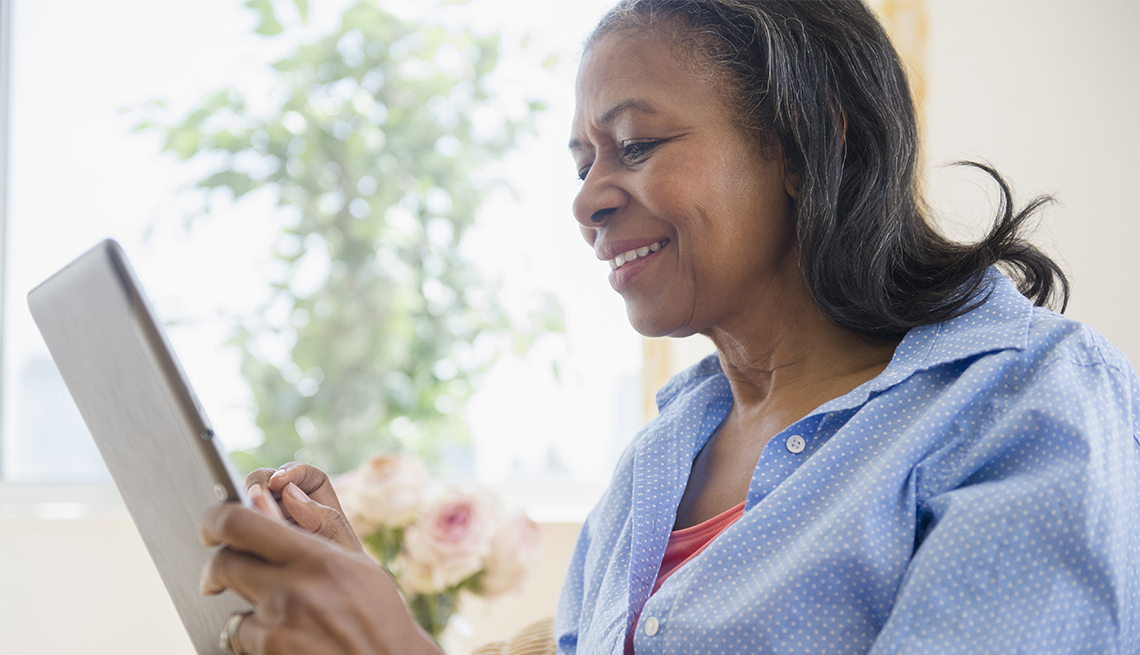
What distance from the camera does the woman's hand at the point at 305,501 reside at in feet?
2.81

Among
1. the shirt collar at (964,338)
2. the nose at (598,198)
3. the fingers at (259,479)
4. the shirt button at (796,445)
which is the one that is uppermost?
the nose at (598,198)

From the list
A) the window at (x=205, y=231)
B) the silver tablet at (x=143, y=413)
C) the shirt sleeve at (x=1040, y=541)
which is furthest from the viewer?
the window at (x=205, y=231)

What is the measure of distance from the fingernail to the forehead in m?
0.56

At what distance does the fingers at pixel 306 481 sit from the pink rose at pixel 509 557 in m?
0.57

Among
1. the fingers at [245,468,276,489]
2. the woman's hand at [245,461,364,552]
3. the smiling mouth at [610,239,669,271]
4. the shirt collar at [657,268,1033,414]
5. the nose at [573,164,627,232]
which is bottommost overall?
the shirt collar at [657,268,1033,414]

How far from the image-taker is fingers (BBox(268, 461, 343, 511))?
0.88m

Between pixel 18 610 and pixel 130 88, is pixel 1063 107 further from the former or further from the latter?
pixel 18 610

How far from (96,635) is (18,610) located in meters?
0.22

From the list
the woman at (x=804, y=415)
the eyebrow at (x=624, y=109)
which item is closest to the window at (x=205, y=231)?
the woman at (x=804, y=415)

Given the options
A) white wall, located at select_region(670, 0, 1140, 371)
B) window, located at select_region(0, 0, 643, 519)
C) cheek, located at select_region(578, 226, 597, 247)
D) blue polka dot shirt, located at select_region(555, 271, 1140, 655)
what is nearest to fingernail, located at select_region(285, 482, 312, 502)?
blue polka dot shirt, located at select_region(555, 271, 1140, 655)

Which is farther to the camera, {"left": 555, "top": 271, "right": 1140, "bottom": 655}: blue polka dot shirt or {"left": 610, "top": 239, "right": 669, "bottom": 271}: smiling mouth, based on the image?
{"left": 610, "top": 239, "right": 669, "bottom": 271}: smiling mouth

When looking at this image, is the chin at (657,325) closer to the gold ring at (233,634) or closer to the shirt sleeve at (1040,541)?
the shirt sleeve at (1040,541)

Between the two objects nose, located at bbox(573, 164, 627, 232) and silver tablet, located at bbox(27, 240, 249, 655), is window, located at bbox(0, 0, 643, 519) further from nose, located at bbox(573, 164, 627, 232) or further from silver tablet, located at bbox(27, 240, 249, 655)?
silver tablet, located at bbox(27, 240, 249, 655)

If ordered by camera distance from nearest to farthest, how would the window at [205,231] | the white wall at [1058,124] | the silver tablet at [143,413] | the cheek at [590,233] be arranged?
1. the silver tablet at [143,413]
2. the cheek at [590,233]
3. the white wall at [1058,124]
4. the window at [205,231]
